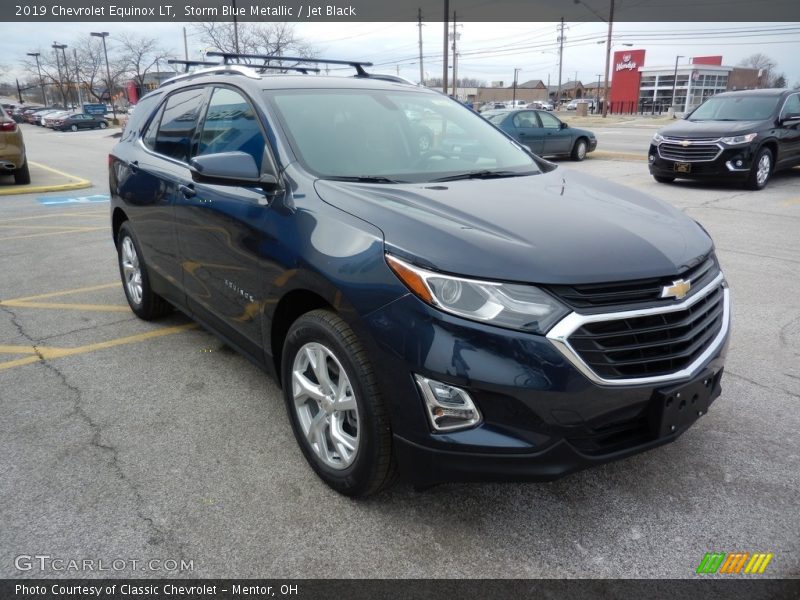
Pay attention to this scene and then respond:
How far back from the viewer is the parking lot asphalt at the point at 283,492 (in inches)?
94.7

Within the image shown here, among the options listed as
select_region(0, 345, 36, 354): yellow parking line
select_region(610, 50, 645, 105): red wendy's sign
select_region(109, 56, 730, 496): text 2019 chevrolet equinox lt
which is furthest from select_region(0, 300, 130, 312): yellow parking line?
select_region(610, 50, 645, 105): red wendy's sign

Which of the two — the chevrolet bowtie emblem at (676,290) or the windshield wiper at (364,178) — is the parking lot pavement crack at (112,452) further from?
the chevrolet bowtie emblem at (676,290)

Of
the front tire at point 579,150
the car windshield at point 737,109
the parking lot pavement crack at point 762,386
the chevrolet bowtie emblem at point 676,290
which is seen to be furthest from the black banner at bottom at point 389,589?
the front tire at point 579,150

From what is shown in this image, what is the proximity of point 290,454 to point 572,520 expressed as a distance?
134 centimetres

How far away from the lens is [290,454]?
310 cm

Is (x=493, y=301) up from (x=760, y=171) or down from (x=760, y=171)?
up

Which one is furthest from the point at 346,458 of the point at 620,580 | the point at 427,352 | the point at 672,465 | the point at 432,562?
the point at 672,465

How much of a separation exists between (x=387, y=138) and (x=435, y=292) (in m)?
1.48

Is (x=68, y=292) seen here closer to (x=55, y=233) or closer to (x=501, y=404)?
(x=55, y=233)

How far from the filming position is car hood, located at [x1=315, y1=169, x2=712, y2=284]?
2.26 metres

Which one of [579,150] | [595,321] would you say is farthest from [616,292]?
[579,150]

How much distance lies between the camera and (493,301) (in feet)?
7.19

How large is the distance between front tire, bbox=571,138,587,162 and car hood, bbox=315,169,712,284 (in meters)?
15.3

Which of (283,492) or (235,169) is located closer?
(283,492)
